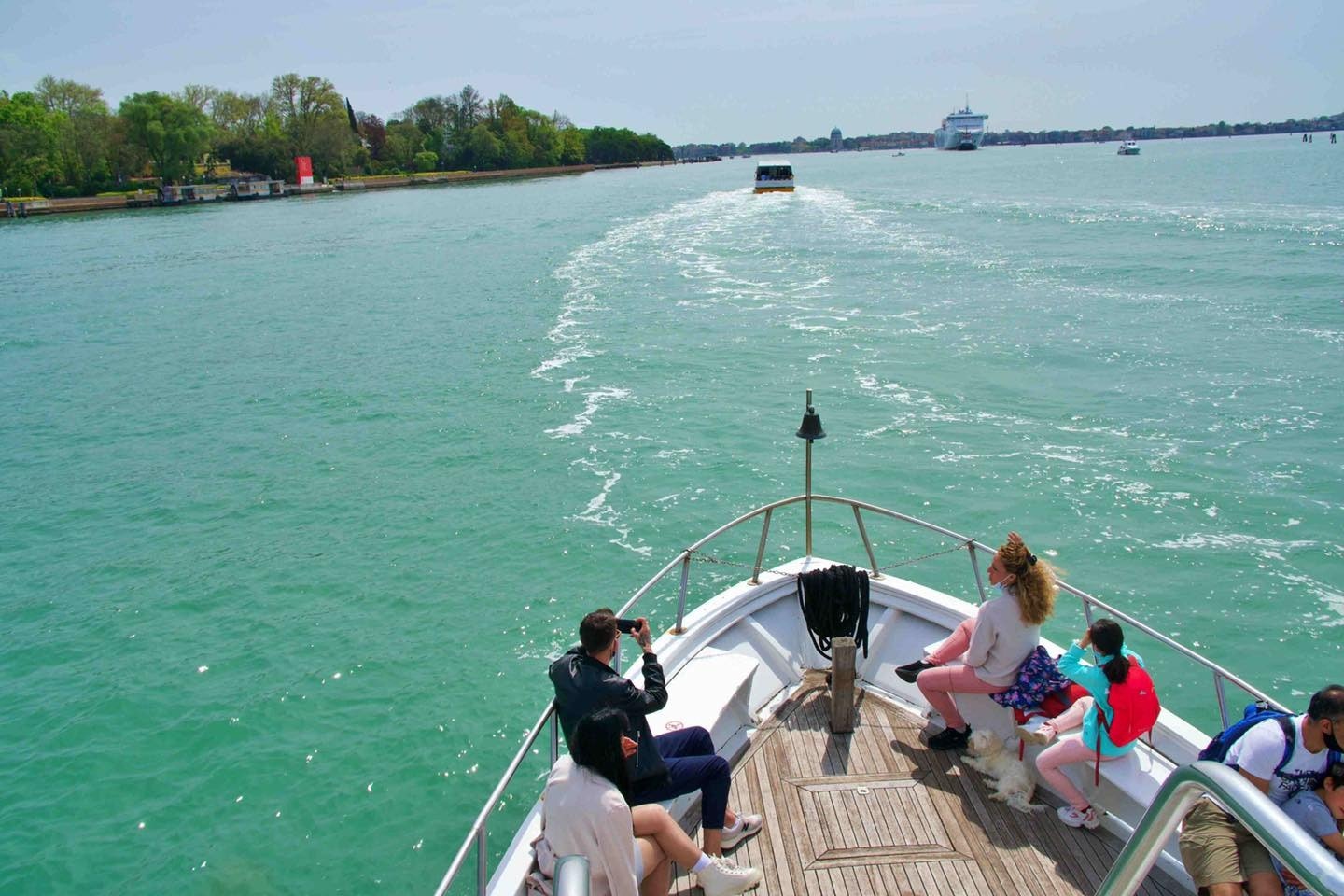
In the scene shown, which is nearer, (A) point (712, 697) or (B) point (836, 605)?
(A) point (712, 697)

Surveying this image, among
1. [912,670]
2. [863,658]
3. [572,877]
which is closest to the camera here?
[572,877]

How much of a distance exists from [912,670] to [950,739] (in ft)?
1.70

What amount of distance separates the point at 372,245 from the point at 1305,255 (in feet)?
160

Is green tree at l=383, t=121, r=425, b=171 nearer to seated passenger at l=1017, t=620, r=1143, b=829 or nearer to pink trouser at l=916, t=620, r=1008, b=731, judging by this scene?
pink trouser at l=916, t=620, r=1008, b=731

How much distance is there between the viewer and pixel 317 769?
364 inches

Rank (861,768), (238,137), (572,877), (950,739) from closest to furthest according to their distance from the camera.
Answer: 1. (572,877)
2. (861,768)
3. (950,739)
4. (238,137)

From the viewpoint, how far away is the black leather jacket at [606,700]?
14.7ft

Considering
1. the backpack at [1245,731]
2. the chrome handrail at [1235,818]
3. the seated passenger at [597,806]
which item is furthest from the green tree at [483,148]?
the chrome handrail at [1235,818]

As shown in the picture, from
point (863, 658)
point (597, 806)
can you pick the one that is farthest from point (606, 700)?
point (863, 658)

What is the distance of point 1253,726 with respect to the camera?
4.13 metres

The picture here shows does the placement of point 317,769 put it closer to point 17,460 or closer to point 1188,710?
point 1188,710

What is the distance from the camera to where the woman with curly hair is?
214 inches

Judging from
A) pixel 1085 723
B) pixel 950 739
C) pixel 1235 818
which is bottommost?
pixel 950 739

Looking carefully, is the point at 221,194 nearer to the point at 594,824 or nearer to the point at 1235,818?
the point at 594,824
